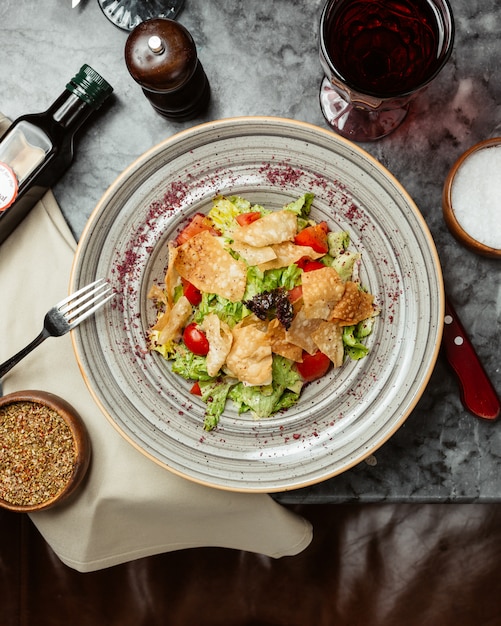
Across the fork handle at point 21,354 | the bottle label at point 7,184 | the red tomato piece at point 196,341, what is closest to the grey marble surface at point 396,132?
the bottle label at point 7,184

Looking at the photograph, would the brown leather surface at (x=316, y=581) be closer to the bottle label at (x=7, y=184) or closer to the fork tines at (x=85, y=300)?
the fork tines at (x=85, y=300)

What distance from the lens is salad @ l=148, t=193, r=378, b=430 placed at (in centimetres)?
155

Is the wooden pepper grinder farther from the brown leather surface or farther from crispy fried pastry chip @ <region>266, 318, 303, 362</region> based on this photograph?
the brown leather surface

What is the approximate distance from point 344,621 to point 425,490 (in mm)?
698

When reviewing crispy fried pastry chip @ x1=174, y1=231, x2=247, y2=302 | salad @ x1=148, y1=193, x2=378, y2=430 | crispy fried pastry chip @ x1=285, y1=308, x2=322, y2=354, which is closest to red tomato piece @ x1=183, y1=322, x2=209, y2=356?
salad @ x1=148, y1=193, x2=378, y2=430

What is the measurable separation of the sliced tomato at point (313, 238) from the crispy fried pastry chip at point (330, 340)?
19 cm

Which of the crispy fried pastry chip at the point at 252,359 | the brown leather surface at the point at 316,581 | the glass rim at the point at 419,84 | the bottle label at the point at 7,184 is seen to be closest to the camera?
the glass rim at the point at 419,84

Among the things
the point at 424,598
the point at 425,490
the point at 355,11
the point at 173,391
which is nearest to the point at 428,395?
the point at 425,490

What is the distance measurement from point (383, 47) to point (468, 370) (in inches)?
33.8

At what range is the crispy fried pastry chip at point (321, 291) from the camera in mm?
1521

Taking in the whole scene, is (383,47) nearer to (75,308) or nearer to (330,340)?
(330,340)

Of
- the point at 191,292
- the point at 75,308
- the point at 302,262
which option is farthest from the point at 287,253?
the point at 75,308

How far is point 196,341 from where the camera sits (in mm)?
1633

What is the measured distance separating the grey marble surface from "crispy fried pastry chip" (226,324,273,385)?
0.43m
